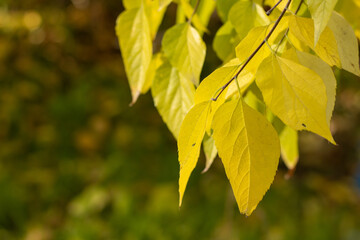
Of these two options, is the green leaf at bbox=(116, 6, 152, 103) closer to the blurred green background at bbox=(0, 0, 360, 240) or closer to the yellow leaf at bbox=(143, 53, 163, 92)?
the yellow leaf at bbox=(143, 53, 163, 92)

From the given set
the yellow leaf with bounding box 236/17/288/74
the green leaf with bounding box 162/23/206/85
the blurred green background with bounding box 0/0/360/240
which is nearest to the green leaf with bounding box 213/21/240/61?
the green leaf with bounding box 162/23/206/85

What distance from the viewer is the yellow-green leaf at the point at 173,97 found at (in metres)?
0.49

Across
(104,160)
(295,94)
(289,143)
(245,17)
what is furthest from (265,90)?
(104,160)

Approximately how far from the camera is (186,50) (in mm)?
482

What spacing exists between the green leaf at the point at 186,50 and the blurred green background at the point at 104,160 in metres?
1.65

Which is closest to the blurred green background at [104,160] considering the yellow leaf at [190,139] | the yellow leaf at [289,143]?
the yellow leaf at [289,143]

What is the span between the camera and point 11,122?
9.99ft

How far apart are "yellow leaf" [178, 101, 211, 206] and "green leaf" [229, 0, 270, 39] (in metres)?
0.13

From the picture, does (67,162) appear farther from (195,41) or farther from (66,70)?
(195,41)

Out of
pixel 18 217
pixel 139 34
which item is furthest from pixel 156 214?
pixel 139 34

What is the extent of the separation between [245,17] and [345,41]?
11 cm

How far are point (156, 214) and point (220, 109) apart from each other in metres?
1.89

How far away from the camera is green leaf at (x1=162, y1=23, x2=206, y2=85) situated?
473 millimetres

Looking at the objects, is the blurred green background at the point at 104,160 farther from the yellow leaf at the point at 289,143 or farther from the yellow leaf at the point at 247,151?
the yellow leaf at the point at 247,151
